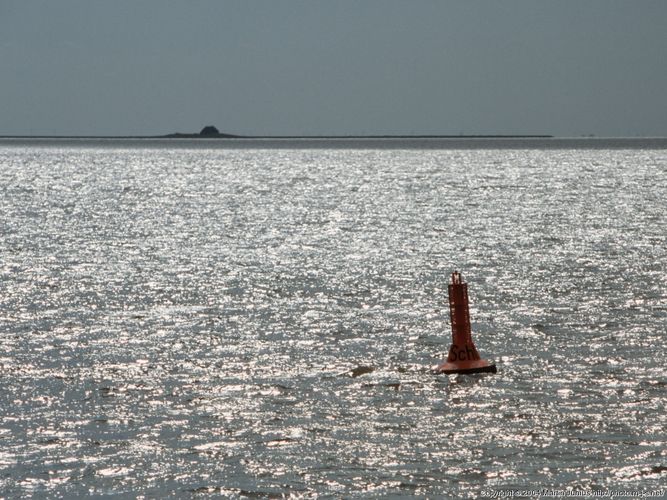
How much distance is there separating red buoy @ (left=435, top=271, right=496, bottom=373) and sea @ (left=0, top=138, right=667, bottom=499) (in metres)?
0.17

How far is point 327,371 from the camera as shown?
1634 centimetres

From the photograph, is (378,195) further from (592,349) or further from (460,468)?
(460,468)

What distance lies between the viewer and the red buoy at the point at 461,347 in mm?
15922

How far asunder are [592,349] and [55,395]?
7937 millimetres

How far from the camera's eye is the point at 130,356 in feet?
56.9

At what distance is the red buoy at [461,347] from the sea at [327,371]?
172 millimetres

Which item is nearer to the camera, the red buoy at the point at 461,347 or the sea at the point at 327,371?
the sea at the point at 327,371

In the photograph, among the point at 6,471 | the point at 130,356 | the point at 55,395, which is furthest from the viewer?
the point at 130,356

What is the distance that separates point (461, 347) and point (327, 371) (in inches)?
73.2

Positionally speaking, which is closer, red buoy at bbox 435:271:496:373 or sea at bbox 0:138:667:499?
sea at bbox 0:138:667:499

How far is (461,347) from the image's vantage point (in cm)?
1606

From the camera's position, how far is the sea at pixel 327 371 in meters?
11.4

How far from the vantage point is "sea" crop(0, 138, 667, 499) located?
11430mm

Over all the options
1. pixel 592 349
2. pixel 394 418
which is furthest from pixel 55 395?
pixel 592 349
